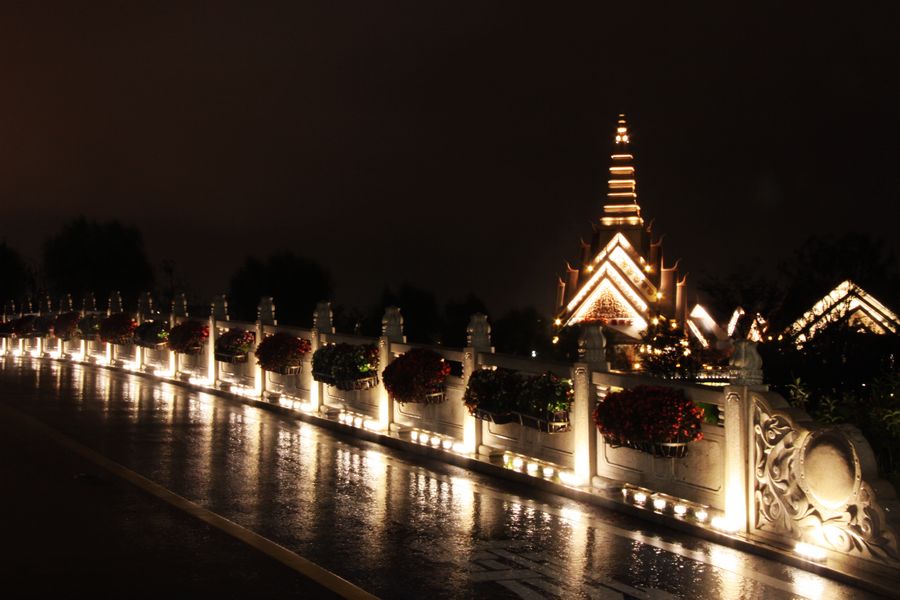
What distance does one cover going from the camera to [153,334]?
26609 mm

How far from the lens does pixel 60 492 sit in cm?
1127

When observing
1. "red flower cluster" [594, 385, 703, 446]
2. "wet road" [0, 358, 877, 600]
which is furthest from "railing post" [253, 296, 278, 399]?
"red flower cluster" [594, 385, 703, 446]

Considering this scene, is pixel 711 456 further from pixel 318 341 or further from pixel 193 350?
pixel 193 350

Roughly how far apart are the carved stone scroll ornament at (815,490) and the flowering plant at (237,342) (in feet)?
45.8

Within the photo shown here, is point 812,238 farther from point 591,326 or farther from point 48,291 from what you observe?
point 48,291

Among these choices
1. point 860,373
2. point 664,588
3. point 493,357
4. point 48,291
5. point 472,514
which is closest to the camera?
point 664,588

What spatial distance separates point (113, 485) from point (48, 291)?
5955cm

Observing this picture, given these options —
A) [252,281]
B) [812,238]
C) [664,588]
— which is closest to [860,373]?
[812,238]

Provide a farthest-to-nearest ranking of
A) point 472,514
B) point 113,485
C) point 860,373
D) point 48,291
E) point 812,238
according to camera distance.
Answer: point 48,291 < point 812,238 < point 860,373 < point 113,485 < point 472,514

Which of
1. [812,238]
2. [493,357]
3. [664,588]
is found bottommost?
[664,588]

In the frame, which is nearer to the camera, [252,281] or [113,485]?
[113,485]

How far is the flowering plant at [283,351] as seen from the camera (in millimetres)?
19672

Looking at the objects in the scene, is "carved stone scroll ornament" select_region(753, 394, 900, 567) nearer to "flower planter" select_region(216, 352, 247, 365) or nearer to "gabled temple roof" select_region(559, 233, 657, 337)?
"flower planter" select_region(216, 352, 247, 365)

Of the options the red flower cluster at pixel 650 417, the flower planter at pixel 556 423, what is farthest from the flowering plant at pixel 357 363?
the red flower cluster at pixel 650 417
